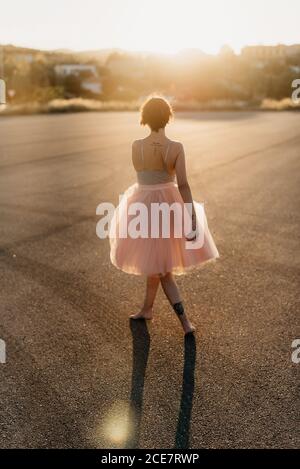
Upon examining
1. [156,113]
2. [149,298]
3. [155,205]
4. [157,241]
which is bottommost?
[149,298]

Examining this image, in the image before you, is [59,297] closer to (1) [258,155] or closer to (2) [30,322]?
(2) [30,322]

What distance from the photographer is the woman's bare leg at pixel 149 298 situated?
4.61 meters

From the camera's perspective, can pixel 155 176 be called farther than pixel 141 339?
No

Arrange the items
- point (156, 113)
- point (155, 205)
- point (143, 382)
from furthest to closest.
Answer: point (155, 205) < point (156, 113) < point (143, 382)

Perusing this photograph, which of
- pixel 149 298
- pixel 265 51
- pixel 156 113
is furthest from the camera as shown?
pixel 265 51

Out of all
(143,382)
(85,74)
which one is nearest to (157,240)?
(143,382)

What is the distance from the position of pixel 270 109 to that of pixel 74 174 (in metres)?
29.6

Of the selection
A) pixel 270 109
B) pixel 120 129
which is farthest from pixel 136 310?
pixel 270 109

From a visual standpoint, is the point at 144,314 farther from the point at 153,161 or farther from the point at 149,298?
the point at 153,161

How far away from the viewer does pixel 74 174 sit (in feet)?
40.8

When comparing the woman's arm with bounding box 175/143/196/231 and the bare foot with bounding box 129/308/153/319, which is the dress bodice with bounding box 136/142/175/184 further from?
the bare foot with bounding box 129/308/153/319

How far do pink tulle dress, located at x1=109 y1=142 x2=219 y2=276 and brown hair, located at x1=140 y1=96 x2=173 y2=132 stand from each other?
0.87ft

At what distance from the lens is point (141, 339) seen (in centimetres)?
441

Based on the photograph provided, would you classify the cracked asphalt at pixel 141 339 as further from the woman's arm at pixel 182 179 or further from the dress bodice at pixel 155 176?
the dress bodice at pixel 155 176
